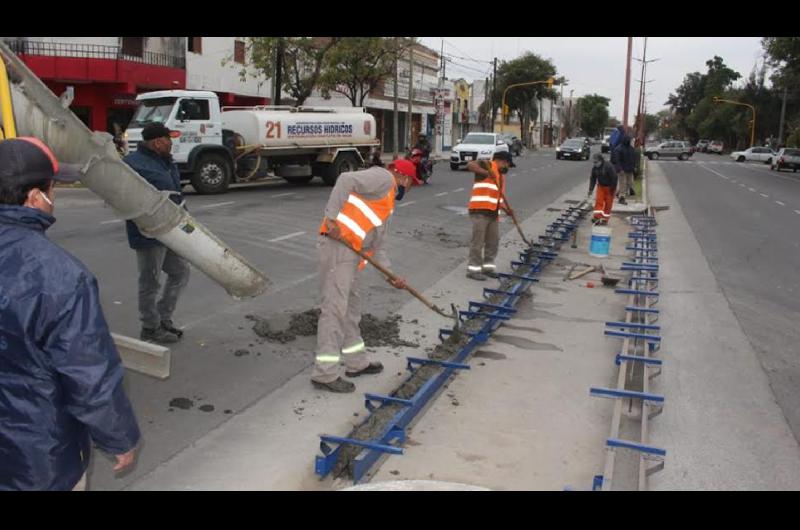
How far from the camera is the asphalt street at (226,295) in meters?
4.64

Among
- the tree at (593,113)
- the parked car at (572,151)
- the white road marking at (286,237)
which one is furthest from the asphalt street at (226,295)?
the tree at (593,113)

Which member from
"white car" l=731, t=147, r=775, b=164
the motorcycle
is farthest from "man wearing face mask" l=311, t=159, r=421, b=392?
"white car" l=731, t=147, r=775, b=164

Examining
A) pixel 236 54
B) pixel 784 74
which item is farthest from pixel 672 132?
pixel 236 54

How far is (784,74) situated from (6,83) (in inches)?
1822

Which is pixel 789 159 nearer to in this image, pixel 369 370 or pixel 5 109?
pixel 369 370

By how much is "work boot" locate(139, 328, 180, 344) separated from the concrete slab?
3901 mm

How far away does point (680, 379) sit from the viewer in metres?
5.78

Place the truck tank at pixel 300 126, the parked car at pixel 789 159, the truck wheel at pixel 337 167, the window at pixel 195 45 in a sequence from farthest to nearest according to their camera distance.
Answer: the parked car at pixel 789 159 → the window at pixel 195 45 → the truck wheel at pixel 337 167 → the truck tank at pixel 300 126

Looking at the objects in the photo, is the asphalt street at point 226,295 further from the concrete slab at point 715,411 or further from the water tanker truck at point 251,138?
the concrete slab at point 715,411

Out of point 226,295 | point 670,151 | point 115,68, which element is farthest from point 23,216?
point 670,151

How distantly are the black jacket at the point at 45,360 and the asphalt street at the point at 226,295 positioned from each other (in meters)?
1.28

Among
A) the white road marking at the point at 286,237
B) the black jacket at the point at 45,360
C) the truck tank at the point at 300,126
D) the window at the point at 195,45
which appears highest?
the window at the point at 195,45

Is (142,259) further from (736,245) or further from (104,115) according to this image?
(104,115)

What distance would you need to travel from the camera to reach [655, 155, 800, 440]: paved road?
20.8 ft
